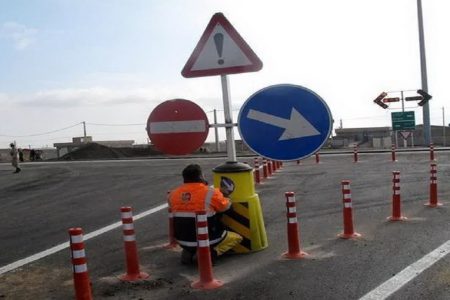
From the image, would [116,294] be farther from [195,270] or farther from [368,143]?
[368,143]

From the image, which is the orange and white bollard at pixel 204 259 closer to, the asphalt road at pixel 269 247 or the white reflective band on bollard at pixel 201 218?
the white reflective band on bollard at pixel 201 218

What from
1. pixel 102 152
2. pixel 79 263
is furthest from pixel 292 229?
pixel 102 152

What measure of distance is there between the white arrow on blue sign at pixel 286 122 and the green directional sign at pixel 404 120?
35.0 meters

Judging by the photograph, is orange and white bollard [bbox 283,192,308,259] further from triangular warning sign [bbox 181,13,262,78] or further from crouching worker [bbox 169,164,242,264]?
triangular warning sign [bbox 181,13,262,78]

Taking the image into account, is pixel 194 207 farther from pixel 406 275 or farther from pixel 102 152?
pixel 102 152

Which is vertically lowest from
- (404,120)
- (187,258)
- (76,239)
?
(187,258)

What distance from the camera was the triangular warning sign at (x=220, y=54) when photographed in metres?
6.96

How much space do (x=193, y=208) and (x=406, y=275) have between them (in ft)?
8.77

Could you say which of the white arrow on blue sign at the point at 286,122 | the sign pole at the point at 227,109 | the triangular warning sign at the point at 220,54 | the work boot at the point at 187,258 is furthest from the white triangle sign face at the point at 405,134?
the white arrow on blue sign at the point at 286,122

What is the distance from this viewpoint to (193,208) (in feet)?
23.6

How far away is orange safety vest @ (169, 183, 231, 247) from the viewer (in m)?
7.16

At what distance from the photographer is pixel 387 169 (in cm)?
2055

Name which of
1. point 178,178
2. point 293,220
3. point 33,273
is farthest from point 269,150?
point 178,178

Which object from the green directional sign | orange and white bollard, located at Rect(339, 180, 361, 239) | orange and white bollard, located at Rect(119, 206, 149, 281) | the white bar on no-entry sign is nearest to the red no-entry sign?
the white bar on no-entry sign
